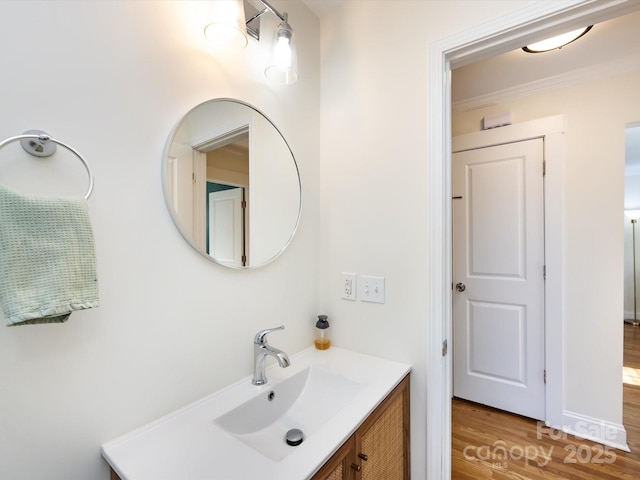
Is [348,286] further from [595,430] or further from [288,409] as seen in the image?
[595,430]

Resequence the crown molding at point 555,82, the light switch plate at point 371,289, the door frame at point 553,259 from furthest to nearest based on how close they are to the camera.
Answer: the door frame at point 553,259
the crown molding at point 555,82
the light switch plate at point 371,289

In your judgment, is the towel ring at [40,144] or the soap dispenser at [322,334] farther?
the soap dispenser at [322,334]

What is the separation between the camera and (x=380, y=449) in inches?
40.3

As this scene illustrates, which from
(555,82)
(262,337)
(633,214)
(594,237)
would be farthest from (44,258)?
(633,214)

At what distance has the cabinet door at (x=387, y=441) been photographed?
36.6 inches

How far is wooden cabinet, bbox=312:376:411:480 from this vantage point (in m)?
0.82

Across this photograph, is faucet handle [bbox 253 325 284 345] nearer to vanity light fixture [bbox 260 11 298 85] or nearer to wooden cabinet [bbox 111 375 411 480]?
wooden cabinet [bbox 111 375 411 480]

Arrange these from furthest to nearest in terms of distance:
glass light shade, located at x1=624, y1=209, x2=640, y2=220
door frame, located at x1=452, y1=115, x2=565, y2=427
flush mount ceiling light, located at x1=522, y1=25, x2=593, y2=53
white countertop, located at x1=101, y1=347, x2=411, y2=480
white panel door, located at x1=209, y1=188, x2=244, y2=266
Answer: glass light shade, located at x1=624, y1=209, x2=640, y2=220, door frame, located at x1=452, y1=115, x2=565, y2=427, flush mount ceiling light, located at x1=522, y1=25, x2=593, y2=53, white panel door, located at x1=209, y1=188, x2=244, y2=266, white countertop, located at x1=101, y1=347, x2=411, y2=480

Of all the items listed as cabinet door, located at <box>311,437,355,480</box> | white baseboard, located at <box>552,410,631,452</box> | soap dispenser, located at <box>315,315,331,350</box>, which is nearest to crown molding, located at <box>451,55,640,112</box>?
soap dispenser, located at <box>315,315,331,350</box>

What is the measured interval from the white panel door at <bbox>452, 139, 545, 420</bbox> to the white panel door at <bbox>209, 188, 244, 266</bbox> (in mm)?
1877

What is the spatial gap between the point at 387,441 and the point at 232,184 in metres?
1.09

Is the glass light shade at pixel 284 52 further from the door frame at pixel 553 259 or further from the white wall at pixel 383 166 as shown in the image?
the door frame at pixel 553 259

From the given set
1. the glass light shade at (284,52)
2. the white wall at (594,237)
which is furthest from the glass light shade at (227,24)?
the white wall at (594,237)

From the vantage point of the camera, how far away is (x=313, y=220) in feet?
4.90
